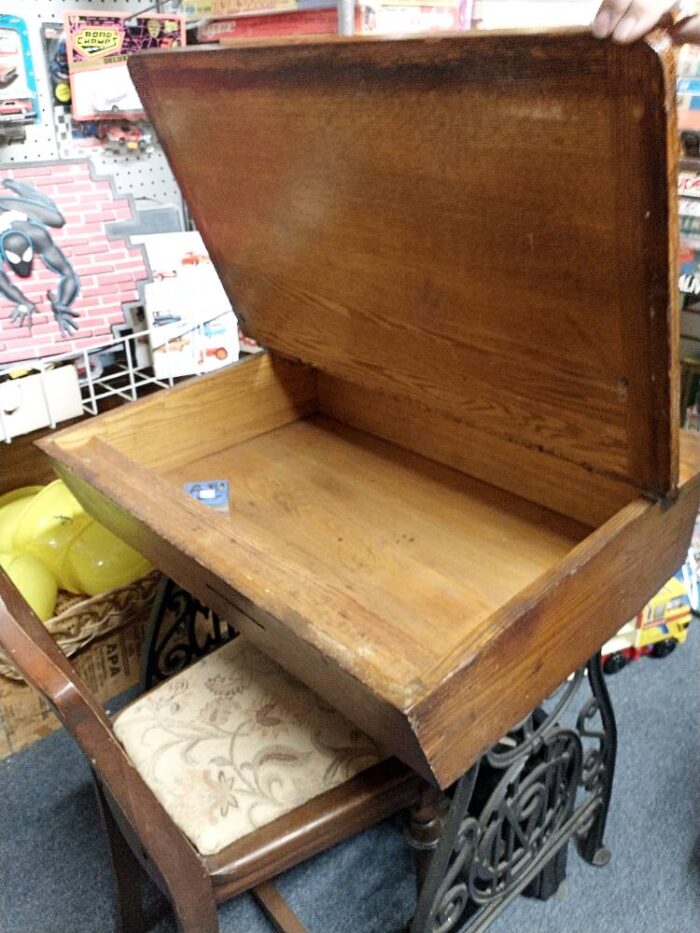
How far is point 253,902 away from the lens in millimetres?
1294

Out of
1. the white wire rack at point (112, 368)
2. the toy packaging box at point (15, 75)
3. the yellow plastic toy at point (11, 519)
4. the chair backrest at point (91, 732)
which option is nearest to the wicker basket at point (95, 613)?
the yellow plastic toy at point (11, 519)

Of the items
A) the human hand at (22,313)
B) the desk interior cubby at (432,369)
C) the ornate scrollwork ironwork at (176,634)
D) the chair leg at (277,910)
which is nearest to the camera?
the desk interior cubby at (432,369)

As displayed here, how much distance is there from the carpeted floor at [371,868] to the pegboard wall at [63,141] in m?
1.16

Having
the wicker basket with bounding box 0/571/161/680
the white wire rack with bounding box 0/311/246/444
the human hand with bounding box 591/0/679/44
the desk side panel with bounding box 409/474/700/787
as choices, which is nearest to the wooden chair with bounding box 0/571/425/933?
the desk side panel with bounding box 409/474/700/787

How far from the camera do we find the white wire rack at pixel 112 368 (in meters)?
1.35

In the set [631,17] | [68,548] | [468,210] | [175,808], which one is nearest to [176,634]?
[68,548]

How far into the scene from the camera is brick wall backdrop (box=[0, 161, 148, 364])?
1.29 meters

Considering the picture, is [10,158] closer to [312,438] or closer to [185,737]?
[312,438]

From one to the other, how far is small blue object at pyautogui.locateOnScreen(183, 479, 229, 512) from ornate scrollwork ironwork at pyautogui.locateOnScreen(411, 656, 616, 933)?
1.77ft

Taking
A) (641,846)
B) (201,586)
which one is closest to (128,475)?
(201,586)

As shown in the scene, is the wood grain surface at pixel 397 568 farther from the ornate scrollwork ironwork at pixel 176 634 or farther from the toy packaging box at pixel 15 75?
the toy packaging box at pixel 15 75

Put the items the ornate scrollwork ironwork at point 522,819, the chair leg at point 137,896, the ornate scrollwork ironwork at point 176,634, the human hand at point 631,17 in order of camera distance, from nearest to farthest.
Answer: the human hand at point 631,17 → the chair leg at point 137,896 → the ornate scrollwork ironwork at point 522,819 → the ornate scrollwork ironwork at point 176,634

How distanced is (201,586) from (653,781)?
1045mm

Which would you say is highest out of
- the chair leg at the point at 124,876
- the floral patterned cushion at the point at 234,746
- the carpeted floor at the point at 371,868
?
the floral patterned cushion at the point at 234,746
